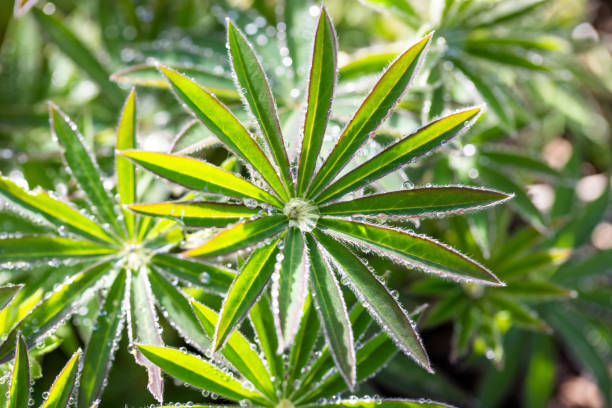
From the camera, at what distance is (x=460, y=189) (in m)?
0.97

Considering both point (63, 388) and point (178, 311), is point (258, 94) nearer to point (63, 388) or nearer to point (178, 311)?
point (178, 311)

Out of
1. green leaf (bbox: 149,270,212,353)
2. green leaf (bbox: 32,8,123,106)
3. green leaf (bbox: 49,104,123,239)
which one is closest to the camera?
green leaf (bbox: 149,270,212,353)

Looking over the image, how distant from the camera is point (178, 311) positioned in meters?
1.16

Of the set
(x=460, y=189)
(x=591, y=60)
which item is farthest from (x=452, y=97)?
(x=591, y=60)

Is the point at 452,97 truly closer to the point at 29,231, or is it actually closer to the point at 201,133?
the point at 201,133

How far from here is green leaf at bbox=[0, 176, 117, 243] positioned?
3.72 ft

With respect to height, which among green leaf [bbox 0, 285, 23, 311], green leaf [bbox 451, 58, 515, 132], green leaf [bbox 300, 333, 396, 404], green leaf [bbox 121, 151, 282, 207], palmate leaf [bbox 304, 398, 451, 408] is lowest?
palmate leaf [bbox 304, 398, 451, 408]

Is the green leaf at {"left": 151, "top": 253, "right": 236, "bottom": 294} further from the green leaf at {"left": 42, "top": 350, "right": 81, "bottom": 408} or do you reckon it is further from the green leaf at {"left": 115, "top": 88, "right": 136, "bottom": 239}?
the green leaf at {"left": 42, "top": 350, "right": 81, "bottom": 408}

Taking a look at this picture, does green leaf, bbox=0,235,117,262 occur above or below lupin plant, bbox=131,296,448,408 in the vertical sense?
above

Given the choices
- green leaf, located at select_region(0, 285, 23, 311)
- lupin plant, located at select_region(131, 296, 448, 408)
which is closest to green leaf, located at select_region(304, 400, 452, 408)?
lupin plant, located at select_region(131, 296, 448, 408)

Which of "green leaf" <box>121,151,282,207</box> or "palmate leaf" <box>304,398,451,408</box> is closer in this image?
"green leaf" <box>121,151,282,207</box>

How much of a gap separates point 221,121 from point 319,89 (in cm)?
21

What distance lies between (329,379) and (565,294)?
0.89 m

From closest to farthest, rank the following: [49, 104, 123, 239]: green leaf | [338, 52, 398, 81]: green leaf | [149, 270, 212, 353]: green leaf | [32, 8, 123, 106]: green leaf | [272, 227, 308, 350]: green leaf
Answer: [272, 227, 308, 350]: green leaf, [149, 270, 212, 353]: green leaf, [49, 104, 123, 239]: green leaf, [338, 52, 398, 81]: green leaf, [32, 8, 123, 106]: green leaf
